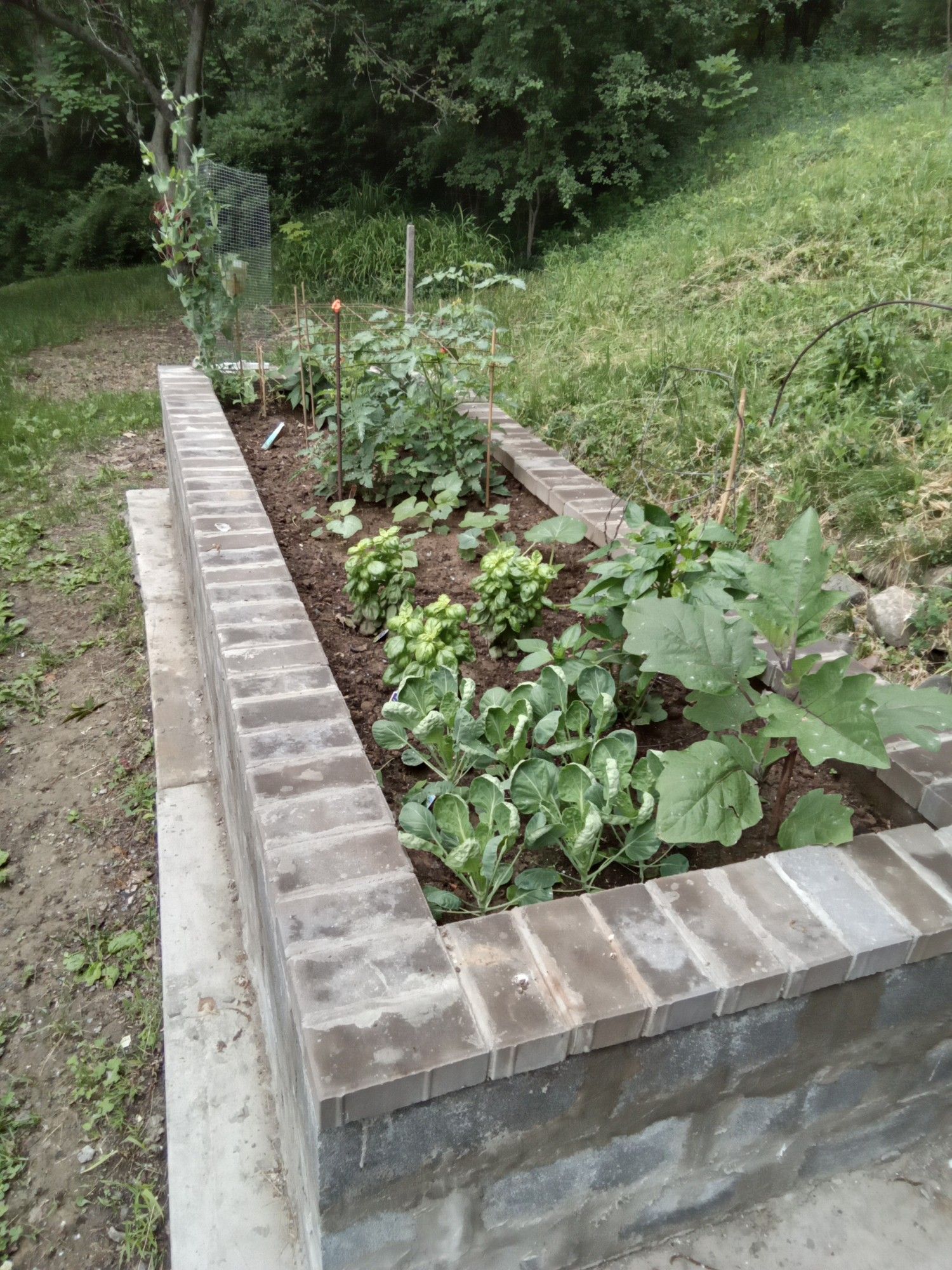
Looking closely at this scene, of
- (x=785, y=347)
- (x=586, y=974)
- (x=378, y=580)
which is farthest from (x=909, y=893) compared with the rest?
(x=785, y=347)

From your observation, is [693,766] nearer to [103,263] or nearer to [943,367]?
[943,367]

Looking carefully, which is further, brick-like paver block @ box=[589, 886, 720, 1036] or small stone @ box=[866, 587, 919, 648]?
small stone @ box=[866, 587, 919, 648]

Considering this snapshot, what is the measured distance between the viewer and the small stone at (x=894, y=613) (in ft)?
8.53

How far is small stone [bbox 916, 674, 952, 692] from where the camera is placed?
7.46ft

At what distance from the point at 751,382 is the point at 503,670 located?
2.39 metres

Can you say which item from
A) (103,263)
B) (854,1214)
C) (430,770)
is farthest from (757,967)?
(103,263)

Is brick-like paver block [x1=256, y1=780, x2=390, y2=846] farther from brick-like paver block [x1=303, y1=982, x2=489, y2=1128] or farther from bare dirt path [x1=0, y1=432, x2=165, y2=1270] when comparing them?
bare dirt path [x1=0, y1=432, x2=165, y2=1270]

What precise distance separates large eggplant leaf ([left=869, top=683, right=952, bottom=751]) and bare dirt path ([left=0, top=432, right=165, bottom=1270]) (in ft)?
4.89

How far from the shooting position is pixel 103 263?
13859 millimetres

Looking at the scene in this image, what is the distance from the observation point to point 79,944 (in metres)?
2.05

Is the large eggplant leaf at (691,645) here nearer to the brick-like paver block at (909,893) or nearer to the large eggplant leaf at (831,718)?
the large eggplant leaf at (831,718)

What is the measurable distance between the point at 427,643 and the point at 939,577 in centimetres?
169

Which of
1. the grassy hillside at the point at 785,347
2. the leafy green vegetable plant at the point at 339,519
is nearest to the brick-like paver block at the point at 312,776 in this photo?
the grassy hillside at the point at 785,347

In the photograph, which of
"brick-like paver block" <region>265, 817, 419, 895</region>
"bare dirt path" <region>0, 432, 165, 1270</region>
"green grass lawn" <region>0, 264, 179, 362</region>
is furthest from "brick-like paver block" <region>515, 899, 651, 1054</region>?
"green grass lawn" <region>0, 264, 179, 362</region>
